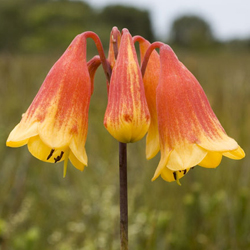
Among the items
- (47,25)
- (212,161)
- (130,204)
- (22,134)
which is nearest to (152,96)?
(212,161)

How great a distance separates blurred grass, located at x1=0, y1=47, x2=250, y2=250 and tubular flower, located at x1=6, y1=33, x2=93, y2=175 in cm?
55

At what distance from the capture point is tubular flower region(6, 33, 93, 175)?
0.99 m

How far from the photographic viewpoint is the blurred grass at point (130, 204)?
6.21ft

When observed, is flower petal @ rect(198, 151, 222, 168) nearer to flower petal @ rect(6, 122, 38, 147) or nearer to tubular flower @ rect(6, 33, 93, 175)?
tubular flower @ rect(6, 33, 93, 175)

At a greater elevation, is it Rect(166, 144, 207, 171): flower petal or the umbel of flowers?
the umbel of flowers

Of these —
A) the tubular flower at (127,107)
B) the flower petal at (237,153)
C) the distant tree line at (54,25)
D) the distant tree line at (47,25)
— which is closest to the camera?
the tubular flower at (127,107)

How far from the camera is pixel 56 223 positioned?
2.55 meters

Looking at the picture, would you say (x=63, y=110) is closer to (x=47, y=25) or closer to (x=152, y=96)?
(x=152, y=96)

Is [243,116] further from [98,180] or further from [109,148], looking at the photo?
[109,148]

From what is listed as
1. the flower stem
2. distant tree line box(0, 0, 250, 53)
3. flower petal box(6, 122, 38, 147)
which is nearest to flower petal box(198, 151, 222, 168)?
the flower stem

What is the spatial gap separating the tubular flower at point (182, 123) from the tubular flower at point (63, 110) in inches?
8.4

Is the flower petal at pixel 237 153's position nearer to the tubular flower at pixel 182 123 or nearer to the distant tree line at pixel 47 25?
the tubular flower at pixel 182 123

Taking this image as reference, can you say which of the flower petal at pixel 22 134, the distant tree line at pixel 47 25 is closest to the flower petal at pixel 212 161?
the flower petal at pixel 22 134

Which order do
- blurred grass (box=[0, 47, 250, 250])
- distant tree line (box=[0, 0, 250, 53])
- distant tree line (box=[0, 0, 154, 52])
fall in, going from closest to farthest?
blurred grass (box=[0, 47, 250, 250]), distant tree line (box=[0, 0, 154, 52]), distant tree line (box=[0, 0, 250, 53])
